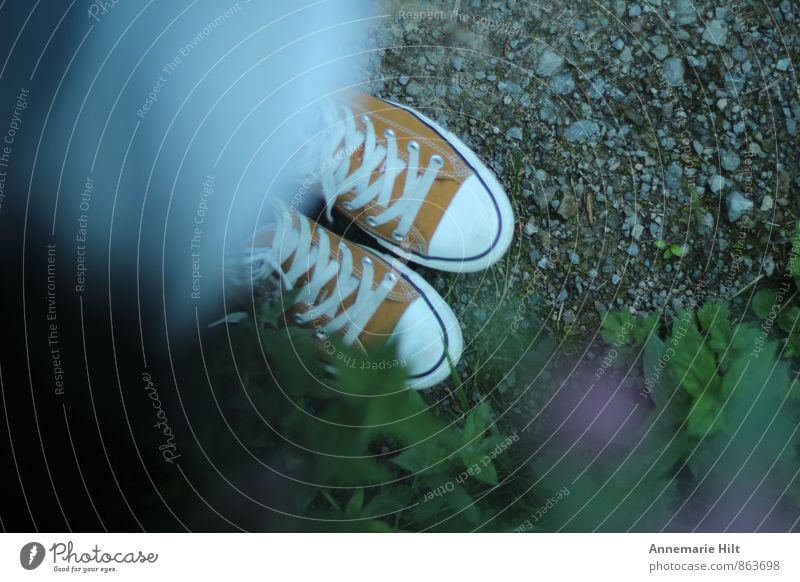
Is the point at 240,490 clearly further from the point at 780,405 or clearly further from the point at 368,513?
the point at 780,405

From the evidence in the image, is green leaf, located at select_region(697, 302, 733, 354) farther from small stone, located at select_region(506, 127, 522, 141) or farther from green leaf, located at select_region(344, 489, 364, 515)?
green leaf, located at select_region(344, 489, 364, 515)

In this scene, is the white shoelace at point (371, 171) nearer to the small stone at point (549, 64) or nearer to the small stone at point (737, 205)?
the small stone at point (549, 64)

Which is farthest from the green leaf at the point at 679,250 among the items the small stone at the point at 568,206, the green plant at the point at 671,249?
the small stone at the point at 568,206

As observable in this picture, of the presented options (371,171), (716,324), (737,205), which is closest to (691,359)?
(716,324)

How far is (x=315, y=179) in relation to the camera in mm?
626

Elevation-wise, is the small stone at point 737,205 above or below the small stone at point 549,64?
below

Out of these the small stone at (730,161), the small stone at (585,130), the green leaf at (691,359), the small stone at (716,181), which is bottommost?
the green leaf at (691,359)

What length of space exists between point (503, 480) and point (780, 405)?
0.29 m

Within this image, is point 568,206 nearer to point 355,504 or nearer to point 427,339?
point 427,339

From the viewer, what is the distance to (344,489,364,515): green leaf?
61 centimetres

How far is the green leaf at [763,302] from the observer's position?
→ 2.06 ft
